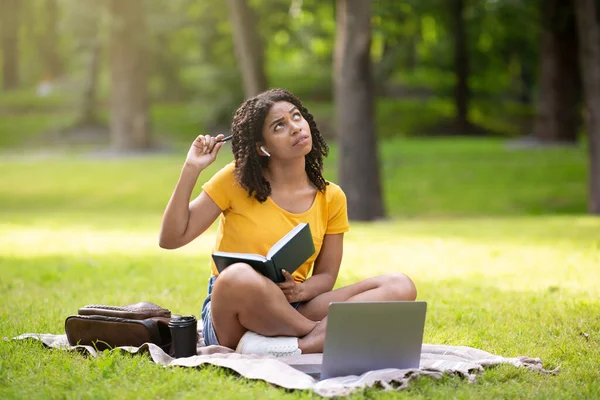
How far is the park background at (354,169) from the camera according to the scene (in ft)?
17.0

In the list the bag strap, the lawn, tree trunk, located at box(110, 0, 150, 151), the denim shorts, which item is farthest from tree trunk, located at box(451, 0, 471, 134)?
the bag strap

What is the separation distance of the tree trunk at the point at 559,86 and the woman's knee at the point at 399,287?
64.5ft

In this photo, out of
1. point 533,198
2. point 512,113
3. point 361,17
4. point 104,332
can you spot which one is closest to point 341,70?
point 361,17

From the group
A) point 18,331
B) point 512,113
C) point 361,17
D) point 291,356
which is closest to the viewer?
point 291,356

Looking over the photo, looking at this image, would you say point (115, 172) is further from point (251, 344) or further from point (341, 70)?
point (251, 344)

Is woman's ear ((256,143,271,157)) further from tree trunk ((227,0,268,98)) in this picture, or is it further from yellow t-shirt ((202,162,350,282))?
tree trunk ((227,0,268,98))

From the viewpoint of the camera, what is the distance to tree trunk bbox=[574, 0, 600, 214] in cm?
1473

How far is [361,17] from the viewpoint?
13.5 m

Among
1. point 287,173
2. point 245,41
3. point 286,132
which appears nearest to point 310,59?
point 245,41

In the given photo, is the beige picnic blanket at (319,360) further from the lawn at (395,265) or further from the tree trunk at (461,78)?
the tree trunk at (461,78)

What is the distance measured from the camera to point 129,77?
2345 centimetres

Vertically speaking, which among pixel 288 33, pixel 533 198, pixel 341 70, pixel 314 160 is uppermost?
pixel 288 33

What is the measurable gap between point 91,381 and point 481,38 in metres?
35.3

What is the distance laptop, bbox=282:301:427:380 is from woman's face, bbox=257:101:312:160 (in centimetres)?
105
